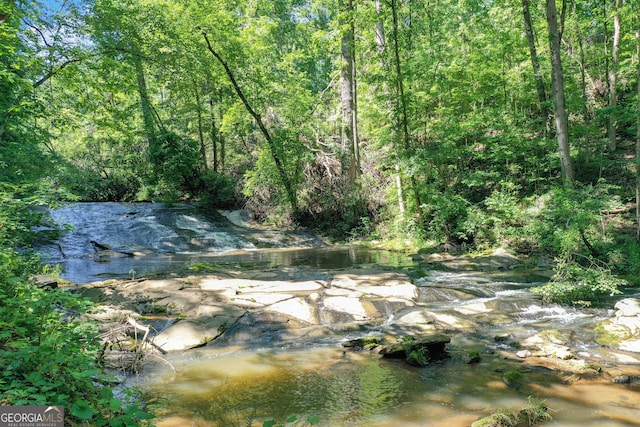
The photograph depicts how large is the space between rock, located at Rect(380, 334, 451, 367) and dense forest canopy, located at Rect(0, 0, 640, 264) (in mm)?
4036

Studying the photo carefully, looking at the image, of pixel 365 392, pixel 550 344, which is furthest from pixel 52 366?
pixel 550 344

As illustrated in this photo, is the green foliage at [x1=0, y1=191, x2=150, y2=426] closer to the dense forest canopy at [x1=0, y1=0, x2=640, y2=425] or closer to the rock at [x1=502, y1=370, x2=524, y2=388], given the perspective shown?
the dense forest canopy at [x1=0, y1=0, x2=640, y2=425]

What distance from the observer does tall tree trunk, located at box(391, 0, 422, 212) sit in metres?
10.9

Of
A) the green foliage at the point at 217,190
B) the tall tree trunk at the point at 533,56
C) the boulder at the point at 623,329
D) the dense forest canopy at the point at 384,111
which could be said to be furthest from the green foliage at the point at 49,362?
the green foliage at the point at 217,190

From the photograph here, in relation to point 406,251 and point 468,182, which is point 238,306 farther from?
point 468,182

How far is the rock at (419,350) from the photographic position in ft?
14.2

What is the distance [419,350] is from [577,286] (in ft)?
11.7

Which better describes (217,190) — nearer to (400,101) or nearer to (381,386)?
(400,101)

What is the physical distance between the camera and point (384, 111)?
12.0m

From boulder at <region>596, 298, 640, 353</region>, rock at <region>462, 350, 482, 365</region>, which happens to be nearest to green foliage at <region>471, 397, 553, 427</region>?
rock at <region>462, 350, 482, 365</region>

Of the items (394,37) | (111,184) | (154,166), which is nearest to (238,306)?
(394,37)

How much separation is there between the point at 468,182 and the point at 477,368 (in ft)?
27.1

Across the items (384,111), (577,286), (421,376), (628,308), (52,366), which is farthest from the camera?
(384,111)

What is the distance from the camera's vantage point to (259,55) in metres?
17.2
